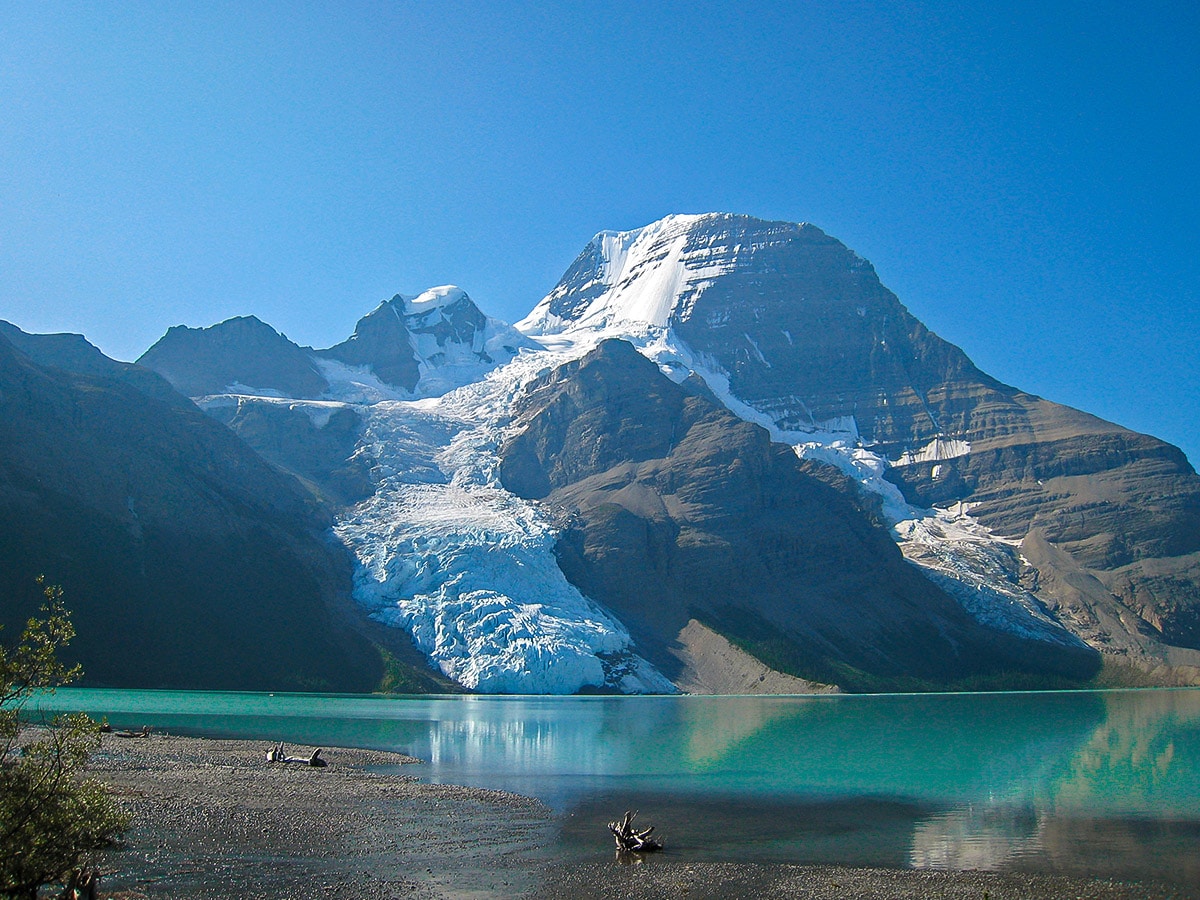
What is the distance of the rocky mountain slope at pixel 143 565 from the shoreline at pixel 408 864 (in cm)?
10616

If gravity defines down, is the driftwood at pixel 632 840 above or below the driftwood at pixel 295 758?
above

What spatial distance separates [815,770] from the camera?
70438mm

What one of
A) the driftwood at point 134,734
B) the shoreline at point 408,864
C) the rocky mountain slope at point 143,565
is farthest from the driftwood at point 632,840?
the rocky mountain slope at point 143,565

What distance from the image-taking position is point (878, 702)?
172500 mm

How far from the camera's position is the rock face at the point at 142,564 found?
150 metres

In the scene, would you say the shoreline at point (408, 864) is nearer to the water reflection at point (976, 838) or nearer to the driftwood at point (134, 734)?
the water reflection at point (976, 838)

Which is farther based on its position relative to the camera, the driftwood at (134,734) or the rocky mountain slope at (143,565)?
the rocky mountain slope at (143,565)

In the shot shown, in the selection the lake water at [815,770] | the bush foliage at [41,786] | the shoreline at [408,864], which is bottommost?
the lake water at [815,770]

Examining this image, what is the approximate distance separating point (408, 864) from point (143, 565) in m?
147

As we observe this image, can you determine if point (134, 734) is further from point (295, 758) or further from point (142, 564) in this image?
point (142, 564)

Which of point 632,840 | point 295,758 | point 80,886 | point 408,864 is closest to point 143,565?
point 295,758

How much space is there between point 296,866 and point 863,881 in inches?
805

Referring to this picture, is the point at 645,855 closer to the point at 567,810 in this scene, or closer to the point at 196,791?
the point at 567,810

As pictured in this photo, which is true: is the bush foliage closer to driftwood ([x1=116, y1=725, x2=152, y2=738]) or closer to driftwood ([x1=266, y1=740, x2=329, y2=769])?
driftwood ([x1=266, y1=740, x2=329, y2=769])
